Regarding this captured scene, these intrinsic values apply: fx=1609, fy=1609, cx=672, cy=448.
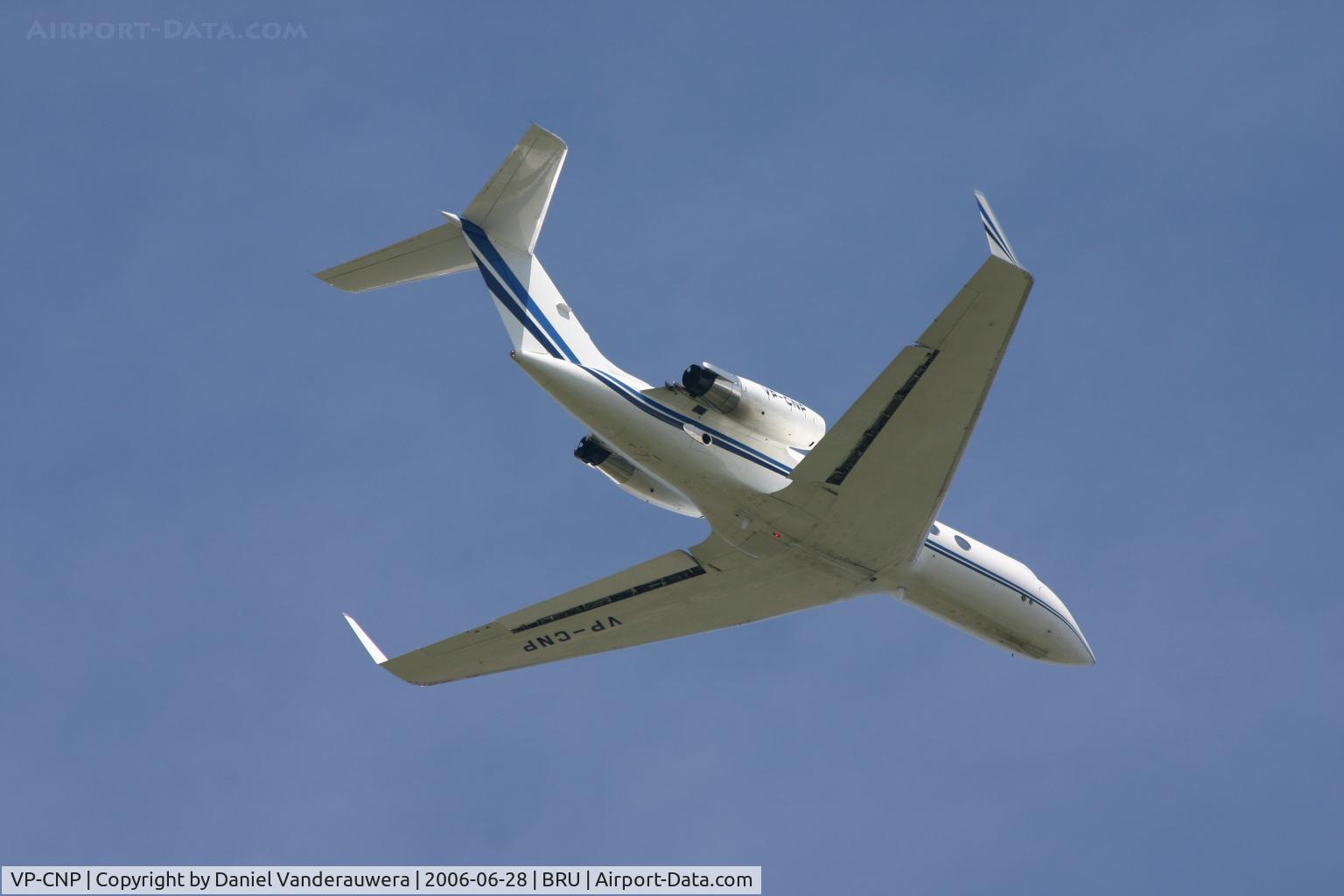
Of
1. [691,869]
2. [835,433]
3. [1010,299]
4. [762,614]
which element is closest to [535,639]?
[762,614]

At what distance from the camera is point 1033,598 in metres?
25.9

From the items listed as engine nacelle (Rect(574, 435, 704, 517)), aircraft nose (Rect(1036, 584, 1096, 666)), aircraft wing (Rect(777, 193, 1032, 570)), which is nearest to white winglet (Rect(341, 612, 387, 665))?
engine nacelle (Rect(574, 435, 704, 517))

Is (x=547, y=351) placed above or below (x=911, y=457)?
above

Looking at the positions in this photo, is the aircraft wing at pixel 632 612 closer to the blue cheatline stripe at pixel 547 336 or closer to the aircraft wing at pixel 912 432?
the aircraft wing at pixel 912 432

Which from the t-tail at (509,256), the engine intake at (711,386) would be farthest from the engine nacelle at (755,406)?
the t-tail at (509,256)

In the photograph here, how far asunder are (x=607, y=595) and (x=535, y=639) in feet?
5.50

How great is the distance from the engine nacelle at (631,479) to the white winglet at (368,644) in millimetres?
5388

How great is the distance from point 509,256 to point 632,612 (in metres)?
6.24

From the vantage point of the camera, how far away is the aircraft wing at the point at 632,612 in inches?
974

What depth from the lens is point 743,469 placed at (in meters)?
22.5

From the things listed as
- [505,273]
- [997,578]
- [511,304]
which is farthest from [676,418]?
[997,578]

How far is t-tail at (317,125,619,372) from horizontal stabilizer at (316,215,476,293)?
0.01m

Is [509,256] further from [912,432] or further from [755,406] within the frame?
[912,432]

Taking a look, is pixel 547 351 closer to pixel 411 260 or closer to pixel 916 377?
pixel 411 260
